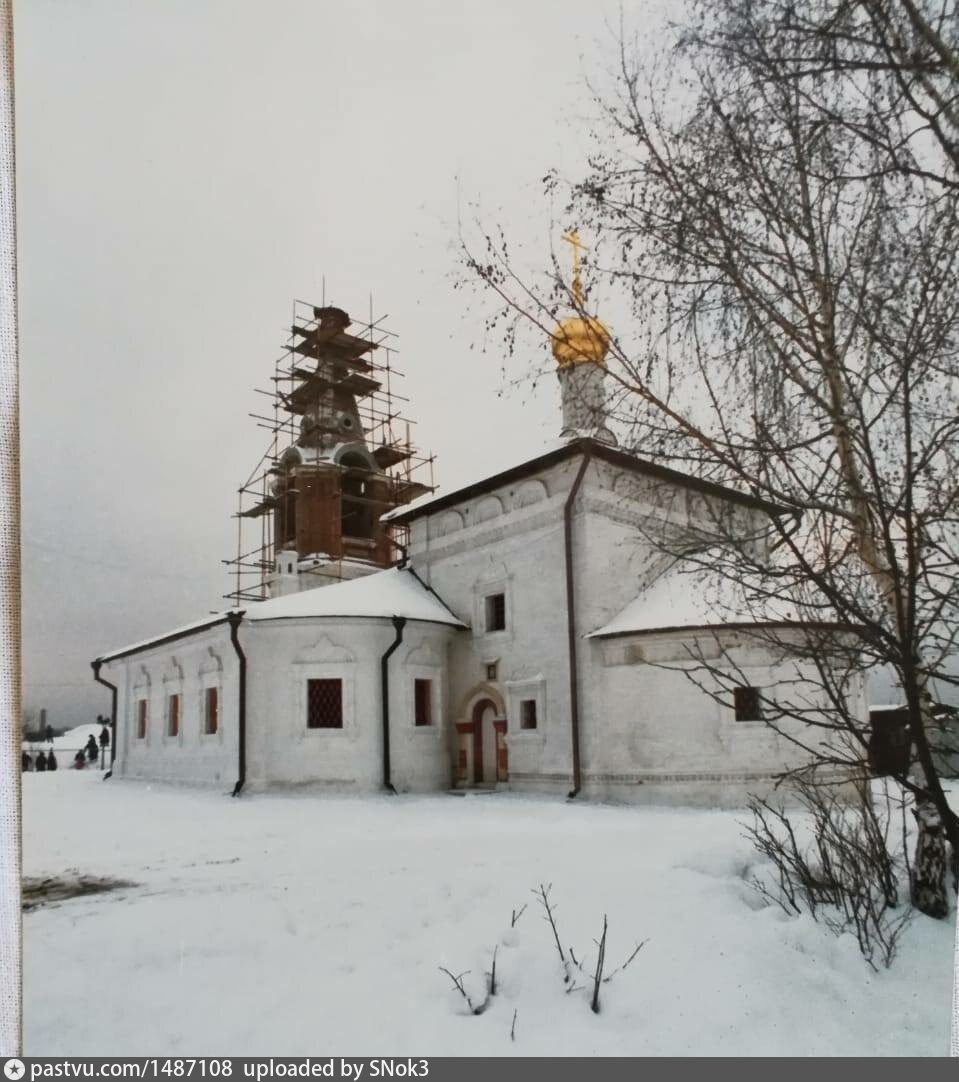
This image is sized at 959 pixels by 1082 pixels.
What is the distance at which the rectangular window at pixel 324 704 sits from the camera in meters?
7.94

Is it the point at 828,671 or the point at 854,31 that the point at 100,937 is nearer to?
the point at 828,671

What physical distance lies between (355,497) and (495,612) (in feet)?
13.1

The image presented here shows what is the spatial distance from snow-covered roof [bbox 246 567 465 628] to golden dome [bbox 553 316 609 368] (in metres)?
3.56

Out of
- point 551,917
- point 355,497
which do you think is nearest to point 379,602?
point 355,497

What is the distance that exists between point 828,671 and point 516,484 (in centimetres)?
463

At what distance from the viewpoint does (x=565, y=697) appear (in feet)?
23.1

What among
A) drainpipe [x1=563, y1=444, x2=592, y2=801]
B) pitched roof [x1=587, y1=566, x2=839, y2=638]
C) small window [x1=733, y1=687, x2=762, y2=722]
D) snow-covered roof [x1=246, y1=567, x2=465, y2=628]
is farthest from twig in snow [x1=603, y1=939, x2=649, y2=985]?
drainpipe [x1=563, y1=444, x2=592, y2=801]

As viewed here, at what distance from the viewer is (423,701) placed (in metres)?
8.26

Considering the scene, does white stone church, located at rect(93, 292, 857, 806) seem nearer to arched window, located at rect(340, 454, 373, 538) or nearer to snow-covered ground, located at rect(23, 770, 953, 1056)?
arched window, located at rect(340, 454, 373, 538)

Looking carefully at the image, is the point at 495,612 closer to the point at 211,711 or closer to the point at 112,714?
the point at 211,711

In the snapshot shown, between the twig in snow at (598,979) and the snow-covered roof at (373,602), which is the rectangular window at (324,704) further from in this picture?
the twig in snow at (598,979)

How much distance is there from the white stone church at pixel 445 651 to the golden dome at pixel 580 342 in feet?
1.12

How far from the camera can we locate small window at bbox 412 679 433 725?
8156 mm
